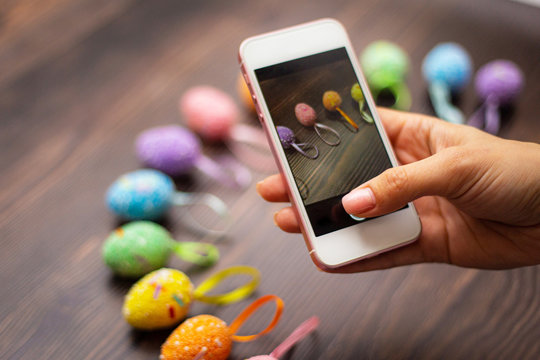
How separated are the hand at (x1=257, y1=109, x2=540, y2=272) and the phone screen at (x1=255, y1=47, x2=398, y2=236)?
0.04 metres

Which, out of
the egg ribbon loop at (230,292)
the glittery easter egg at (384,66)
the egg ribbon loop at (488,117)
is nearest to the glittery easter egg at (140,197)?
the egg ribbon loop at (230,292)

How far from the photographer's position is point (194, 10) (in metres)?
0.89

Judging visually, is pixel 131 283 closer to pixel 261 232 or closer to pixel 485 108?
pixel 261 232

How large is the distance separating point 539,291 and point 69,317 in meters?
0.58

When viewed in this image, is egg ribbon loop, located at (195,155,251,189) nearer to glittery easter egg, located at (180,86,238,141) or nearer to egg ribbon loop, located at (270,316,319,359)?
glittery easter egg, located at (180,86,238,141)

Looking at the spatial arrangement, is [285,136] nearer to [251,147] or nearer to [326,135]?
[326,135]

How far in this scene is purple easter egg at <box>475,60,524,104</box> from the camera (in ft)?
2.43

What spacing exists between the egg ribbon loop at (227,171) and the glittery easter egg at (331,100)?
0.20m

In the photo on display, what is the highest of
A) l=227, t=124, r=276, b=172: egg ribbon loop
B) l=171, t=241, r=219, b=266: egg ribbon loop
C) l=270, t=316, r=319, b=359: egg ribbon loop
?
l=227, t=124, r=276, b=172: egg ribbon loop

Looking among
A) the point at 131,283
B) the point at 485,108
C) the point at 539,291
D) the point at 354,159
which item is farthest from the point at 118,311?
the point at 485,108

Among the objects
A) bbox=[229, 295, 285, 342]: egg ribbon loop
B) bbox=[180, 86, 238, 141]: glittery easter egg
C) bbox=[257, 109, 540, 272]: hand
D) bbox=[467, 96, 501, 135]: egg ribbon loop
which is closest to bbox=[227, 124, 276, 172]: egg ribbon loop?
bbox=[180, 86, 238, 141]: glittery easter egg

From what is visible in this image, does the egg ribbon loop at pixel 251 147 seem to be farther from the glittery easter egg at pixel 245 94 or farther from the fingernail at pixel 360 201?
the fingernail at pixel 360 201

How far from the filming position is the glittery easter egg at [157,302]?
0.52 m

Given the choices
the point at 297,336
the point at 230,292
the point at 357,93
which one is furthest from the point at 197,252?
the point at 357,93
